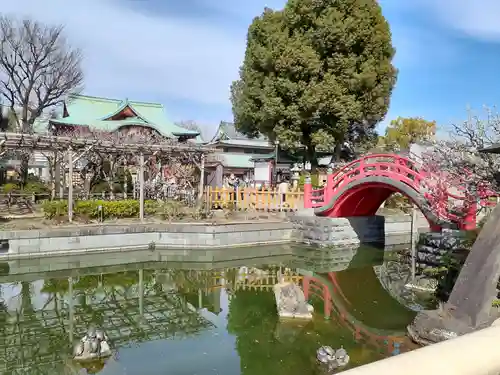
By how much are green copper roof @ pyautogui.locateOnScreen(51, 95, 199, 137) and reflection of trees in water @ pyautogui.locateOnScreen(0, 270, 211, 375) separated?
1687 cm

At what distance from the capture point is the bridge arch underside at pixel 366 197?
1509cm

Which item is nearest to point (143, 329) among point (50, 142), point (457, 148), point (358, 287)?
point (358, 287)

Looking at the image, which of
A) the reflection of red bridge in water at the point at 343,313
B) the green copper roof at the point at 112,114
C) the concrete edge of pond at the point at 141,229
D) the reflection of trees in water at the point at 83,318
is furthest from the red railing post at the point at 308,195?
the green copper roof at the point at 112,114

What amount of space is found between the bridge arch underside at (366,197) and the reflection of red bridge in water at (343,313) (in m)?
3.82

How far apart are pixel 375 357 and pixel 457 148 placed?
15.0 ft

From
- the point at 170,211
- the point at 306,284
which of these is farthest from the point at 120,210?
the point at 306,284

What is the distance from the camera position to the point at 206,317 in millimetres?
10312

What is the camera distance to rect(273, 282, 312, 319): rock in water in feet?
32.1

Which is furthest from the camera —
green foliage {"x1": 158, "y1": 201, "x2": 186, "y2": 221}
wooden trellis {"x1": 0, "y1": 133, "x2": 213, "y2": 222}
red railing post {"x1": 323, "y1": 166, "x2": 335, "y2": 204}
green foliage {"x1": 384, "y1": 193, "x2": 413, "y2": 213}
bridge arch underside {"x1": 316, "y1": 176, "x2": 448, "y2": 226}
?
green foliage {"x1": 384, "y1": 193, "x2": 413, "y2": 213}

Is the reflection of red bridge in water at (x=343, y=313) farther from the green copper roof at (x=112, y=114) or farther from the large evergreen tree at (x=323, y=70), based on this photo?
the green copper roof at (x=112, y=114)

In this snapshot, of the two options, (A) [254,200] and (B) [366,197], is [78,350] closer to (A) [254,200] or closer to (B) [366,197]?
(B) [366,197]

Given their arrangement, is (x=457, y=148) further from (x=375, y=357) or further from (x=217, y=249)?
(x=217, y=249)

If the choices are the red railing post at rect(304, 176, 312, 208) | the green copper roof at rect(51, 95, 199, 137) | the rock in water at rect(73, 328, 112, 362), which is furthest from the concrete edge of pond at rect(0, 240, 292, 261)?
the green copper roof at rect(51, 95, 199, 137)

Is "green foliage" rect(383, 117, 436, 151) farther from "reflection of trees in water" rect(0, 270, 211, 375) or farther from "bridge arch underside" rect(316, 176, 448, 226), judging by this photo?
"reflection of trees in water" rect(0, 270, 211, 375)
